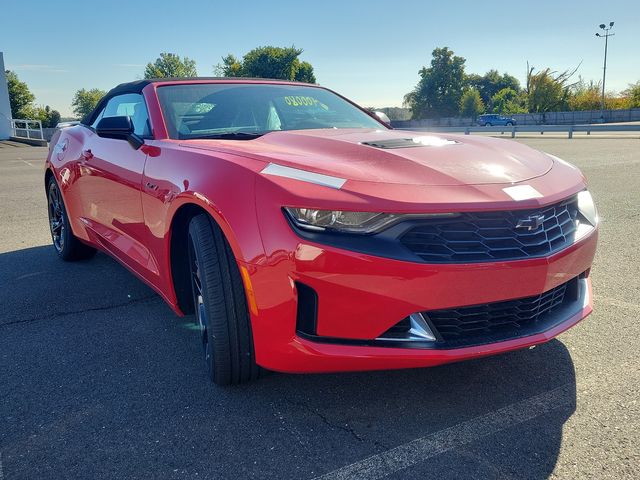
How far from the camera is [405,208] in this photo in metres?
1.94

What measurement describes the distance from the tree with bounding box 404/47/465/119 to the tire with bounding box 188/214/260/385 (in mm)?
80960

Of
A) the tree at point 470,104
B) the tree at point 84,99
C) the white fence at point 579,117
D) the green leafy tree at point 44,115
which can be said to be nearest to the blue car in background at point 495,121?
the white fence at point 579,117

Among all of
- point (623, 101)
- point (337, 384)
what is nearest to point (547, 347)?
point (337, 384)

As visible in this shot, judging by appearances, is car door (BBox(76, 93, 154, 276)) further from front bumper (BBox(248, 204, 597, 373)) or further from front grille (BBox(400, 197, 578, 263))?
front grille (BBox(400, 197, 578, 263))

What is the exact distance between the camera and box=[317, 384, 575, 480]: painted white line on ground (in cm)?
187

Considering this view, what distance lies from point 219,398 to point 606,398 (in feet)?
5.34

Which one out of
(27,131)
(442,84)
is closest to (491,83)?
(442,84)

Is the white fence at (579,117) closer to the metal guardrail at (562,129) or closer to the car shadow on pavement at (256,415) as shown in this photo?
the metal guardrail at (562,129)

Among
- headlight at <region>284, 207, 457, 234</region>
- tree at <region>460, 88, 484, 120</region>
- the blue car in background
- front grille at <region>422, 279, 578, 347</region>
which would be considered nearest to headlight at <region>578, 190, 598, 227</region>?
front grille at <region>422, 279, 578, 347</region>

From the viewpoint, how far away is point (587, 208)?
8.35 feet

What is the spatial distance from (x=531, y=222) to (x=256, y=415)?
1.33 metres

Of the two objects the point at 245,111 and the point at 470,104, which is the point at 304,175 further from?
the point at 470,104

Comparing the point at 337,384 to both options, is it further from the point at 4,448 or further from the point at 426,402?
the point at 4,448

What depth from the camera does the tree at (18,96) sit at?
75312 mm
